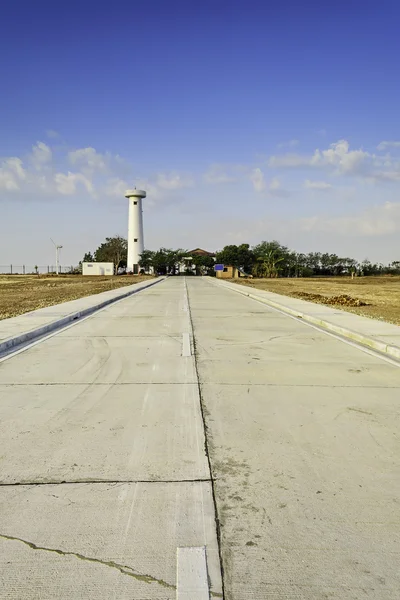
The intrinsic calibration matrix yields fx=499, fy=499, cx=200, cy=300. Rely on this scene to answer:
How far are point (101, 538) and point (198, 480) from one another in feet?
3.53

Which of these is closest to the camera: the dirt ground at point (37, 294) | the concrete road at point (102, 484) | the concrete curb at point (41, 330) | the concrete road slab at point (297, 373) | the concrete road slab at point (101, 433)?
the concrete road at point (102, 484)

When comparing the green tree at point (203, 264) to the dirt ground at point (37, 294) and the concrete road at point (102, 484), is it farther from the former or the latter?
the concrete road at point (102, 484)

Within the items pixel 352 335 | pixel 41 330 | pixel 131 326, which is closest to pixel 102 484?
pixel 41 330

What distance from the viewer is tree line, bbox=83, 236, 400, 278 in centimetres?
10388

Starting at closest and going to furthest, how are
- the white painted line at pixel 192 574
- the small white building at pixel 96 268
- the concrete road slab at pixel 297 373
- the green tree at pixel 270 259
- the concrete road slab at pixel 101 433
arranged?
the white painted line at pixel 192 574
the concrete road slab at pixel 101 433
the concrete road slab at pixel 297 373
the small white building at pixel 96 268
the green tree at pixel 270 259

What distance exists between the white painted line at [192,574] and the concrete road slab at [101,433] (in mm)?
1068

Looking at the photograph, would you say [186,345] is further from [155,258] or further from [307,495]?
[155,258]

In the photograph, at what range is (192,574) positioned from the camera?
2.87 m

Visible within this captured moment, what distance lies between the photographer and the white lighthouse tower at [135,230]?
10469cm

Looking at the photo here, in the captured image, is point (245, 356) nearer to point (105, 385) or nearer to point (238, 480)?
point (105, 385)

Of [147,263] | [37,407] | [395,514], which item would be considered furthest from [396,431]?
[147,263]

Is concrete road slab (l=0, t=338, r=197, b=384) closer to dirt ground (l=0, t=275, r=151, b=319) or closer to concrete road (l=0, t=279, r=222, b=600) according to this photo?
concrete road (l=0, t=279, r=222, b=600)

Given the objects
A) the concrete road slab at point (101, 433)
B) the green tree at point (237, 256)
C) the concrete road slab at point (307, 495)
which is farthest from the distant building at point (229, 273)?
the concrete road slab at point (307, 495)

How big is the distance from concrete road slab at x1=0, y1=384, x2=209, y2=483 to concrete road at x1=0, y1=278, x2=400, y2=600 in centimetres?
2
